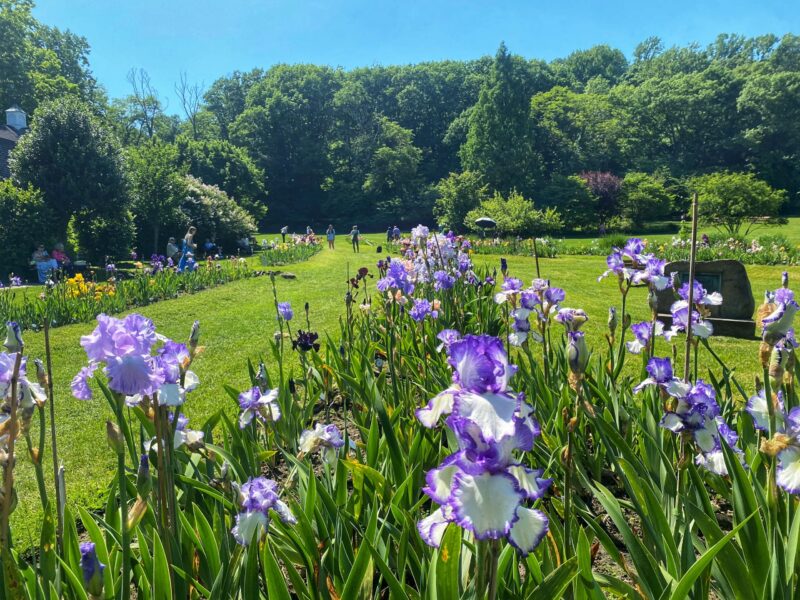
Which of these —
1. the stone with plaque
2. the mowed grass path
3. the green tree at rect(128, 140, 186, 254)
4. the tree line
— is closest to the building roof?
the tree line

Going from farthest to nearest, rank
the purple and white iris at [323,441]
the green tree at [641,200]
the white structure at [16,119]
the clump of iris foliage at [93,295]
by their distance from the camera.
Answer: the green tree at [641,200]
the white structure at [16,119]
the clump of iris foliage at [93,295]
the purple and white iris at [323,441]

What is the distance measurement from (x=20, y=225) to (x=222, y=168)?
19592 millimetres

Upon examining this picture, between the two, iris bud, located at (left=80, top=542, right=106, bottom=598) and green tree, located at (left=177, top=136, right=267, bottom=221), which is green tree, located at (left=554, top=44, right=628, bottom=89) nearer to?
green tree, located at (left=177, top=136, right=267, bottom=221)

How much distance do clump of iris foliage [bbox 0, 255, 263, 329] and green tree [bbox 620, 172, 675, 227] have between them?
90.9ft

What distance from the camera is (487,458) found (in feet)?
2.44

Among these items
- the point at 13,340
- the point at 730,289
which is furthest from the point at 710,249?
the point at 13,340

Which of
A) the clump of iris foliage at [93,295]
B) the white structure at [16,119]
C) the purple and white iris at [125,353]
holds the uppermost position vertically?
the white structure at [16,119]

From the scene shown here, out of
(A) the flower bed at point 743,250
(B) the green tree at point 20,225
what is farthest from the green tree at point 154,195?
(A) the flower bed at point 743,250

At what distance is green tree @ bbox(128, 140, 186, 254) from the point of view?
68.3ft

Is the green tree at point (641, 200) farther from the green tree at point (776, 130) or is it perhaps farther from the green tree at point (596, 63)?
the green tree at point (596, 63)

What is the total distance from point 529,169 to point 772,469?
38.5 metres

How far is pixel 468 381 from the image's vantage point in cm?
81

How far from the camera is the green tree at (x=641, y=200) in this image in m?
32.3

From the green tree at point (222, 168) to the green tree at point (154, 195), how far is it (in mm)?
11197
